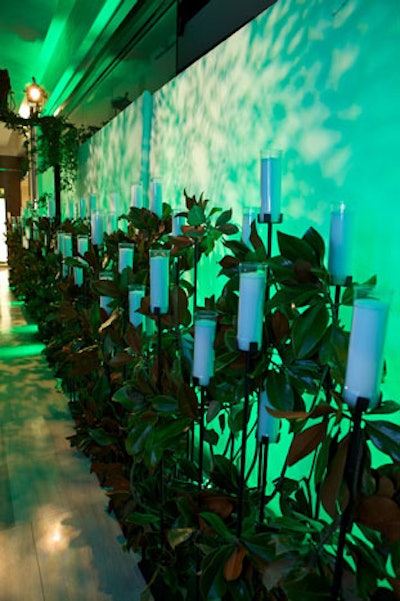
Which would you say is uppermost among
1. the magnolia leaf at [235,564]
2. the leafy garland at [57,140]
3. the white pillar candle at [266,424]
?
the leafy garland at [57,140]

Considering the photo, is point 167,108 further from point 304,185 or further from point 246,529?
point 246,529

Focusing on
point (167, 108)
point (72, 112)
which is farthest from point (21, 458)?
point (72, 112)

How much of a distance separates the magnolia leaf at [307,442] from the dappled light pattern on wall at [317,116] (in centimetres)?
56

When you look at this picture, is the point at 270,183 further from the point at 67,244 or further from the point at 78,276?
the point at 67,244

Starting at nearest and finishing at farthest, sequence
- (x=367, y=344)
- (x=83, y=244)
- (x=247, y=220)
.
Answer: (x=367, y=344), (x=247, y=220), (x=83, y=244)

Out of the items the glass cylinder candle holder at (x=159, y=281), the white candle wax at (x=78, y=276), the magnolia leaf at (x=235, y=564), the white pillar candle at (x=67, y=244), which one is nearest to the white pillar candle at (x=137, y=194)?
the white candle wax at (x=78, y=276)

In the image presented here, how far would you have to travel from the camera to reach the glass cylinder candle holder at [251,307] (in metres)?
0.80

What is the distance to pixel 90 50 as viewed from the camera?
16.5ft

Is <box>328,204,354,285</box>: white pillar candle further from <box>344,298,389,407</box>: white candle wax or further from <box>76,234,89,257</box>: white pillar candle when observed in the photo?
<box>76,234,89,257</box>: white pillar candle

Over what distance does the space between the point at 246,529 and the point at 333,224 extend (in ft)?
2.18

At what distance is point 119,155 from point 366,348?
3.46 m

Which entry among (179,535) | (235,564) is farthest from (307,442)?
(179,535)

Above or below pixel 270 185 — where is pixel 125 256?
below

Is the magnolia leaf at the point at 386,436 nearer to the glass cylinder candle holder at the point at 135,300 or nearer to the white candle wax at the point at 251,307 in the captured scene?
the white candle wax at the point at 251,307
